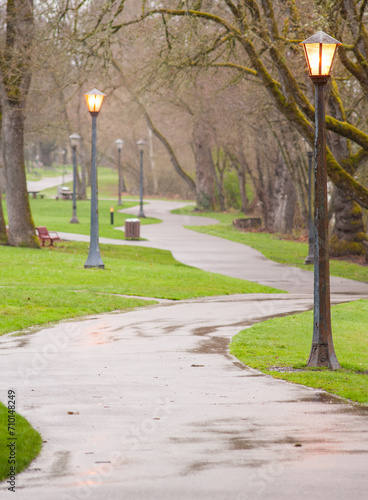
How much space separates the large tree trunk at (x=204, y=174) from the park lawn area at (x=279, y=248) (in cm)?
844

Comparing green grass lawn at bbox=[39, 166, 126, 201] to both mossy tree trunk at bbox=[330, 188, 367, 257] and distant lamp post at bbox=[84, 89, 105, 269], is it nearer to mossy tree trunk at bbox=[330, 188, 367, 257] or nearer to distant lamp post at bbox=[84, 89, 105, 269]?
mossy tree trunk at bbox=[330, 188, 367, 257]

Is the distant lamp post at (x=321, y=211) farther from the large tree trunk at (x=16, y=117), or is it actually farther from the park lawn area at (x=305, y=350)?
the large tree trunk at (x=16, y=117)

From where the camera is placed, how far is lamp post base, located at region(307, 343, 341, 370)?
10.1 m

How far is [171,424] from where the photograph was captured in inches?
283

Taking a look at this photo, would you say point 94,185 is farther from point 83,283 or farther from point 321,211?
point 321,211

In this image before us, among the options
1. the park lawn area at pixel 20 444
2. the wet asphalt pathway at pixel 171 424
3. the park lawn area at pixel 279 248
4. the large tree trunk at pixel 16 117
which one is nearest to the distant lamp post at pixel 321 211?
the wet asphalt pathway at pixel 171 424

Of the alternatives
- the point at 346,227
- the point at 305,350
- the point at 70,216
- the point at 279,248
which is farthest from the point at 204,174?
the point at 305,350

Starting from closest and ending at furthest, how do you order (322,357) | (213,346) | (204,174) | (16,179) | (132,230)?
1. (322,357)
2. (213,346)
3. (16,179)
4. (132,230)
5. (204,174)

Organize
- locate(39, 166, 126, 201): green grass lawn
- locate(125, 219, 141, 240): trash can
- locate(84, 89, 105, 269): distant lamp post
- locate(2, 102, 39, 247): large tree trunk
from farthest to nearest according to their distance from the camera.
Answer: locate(39, 166, 126, 201): green grass lawn
locate(125, 219, 141, 240): trash can
locate(2, 102, 39, 247): large tree trunk
locate(84, 89, 105, 269): distant lamp post

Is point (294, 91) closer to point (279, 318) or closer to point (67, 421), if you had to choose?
A: point (279, 318)

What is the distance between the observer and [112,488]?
5.56 meters

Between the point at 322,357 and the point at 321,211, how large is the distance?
1.77m

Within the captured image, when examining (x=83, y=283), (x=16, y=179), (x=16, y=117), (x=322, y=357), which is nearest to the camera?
(x=322, y=357)

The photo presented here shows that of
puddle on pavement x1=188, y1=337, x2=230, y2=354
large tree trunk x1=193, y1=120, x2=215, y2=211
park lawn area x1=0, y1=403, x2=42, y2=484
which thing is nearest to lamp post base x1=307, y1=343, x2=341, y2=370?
puddle on pavement x1=188, y1=337, x2=230, y2=354
